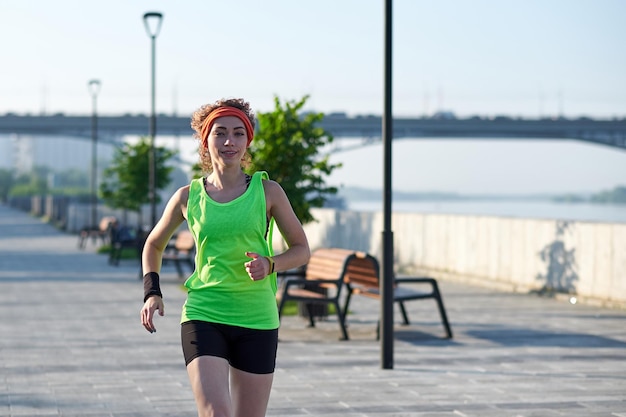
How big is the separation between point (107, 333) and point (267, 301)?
7849 millimetres

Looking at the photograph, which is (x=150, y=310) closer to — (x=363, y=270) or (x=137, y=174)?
(x=363, y=270)

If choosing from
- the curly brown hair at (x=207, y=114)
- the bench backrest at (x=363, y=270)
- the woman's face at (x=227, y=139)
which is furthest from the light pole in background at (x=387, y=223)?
the woman's face at (x=227, y=139)

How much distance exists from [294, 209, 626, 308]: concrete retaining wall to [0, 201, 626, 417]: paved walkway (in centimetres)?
47

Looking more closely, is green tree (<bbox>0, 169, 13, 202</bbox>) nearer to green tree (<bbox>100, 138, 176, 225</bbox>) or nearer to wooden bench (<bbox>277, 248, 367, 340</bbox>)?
green tree (<bbox>100, 138, 176, 225</bbox>)

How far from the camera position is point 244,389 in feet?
14.3

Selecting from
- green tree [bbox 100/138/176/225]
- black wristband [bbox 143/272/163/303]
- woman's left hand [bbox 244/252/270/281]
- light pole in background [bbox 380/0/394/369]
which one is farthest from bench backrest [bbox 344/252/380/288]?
green tree [bbox 100/138/176/225]

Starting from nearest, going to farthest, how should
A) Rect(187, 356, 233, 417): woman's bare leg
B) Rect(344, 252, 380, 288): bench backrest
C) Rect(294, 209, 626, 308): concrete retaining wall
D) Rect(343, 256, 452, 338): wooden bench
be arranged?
Rect(187, 356, 233, 417): woman's bare leg, Rect(343, 256, 452, 338): wooden bench, Rect(344, 252, 380, 288): bench backrest, Rect(294, 209, 626, 308): concrete retaining wall

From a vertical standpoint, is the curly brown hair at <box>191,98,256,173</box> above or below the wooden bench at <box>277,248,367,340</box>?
above

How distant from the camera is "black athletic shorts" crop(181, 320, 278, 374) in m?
4.27

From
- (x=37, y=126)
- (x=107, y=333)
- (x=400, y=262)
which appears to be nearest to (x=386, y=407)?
(x=107, y=333)

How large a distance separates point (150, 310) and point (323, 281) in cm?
705

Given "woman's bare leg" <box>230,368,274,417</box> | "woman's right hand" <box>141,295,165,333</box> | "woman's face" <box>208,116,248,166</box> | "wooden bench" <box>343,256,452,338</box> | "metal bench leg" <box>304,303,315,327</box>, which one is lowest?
"metal bench leg" <box>304,303,315,327</box>

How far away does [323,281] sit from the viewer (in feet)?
37.7

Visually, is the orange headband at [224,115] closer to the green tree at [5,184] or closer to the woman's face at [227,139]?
the woman's face at [227,139]
